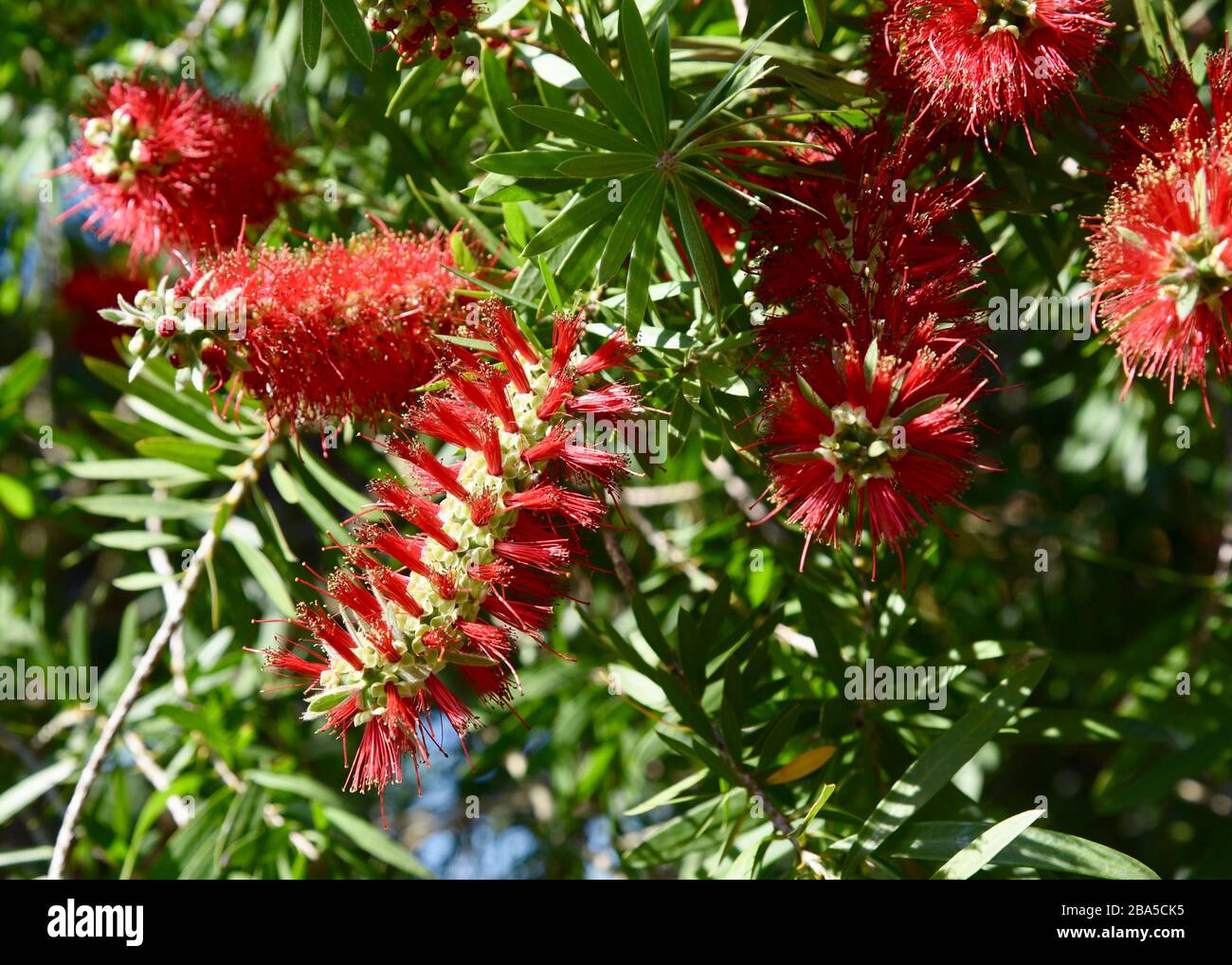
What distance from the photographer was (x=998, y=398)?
3.15 metres

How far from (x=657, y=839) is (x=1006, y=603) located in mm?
1584

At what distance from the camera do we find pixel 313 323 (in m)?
1.48

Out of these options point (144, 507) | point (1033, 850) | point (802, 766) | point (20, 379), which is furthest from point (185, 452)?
point (1033, 850)

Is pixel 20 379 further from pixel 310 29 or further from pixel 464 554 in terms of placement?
pixel 464 554

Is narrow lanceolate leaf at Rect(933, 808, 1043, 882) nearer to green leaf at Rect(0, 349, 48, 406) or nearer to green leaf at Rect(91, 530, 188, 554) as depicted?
green leaf at Rect(91, 530, 188, 554)

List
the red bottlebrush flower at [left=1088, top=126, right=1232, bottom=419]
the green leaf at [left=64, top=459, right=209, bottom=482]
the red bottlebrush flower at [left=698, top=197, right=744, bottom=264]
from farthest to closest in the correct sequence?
the green leaf at [left=64, top=459, right=209, bottom=482], the red bottlebrush flower at [left=698, top=197, right=744, bottom=264], the red bottlebrush flower at [left=1088, top=126, right=1232, bottom=419]

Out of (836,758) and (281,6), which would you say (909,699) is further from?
(281,6)

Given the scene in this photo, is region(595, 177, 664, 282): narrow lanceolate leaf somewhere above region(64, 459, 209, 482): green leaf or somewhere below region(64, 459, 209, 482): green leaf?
above

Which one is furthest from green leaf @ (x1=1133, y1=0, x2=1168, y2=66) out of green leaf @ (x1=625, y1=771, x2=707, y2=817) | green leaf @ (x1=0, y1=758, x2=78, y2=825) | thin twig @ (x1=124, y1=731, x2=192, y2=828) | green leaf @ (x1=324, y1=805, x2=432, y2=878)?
green leaf @ (x1=0, y1=758, x2=78, y2=825)

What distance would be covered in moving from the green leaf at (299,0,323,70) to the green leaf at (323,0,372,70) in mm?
46

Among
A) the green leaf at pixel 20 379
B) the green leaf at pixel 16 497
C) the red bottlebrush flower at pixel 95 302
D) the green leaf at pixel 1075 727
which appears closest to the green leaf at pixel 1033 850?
the green leaf at pixel 1075 727

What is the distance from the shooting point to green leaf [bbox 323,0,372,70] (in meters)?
1.41

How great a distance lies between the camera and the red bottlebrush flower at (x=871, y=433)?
122 centimetres
